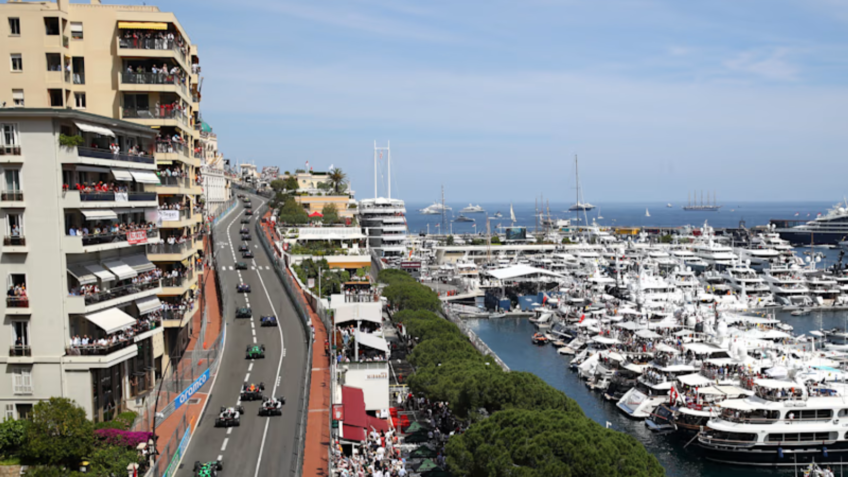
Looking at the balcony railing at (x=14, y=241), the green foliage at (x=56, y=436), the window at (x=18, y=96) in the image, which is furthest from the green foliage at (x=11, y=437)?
the window at (x=18, y=96)

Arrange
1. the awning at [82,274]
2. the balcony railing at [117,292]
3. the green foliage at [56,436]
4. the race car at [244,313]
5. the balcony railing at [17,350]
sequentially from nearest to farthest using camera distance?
the green foliage at [56,436] < the balcony railing at [17,350] < the awning at [82,274] < the balcony railing at [117,292] < the race car at [244,313]

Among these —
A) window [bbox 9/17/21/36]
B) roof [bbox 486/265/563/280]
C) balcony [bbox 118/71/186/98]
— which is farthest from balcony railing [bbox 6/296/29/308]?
roof [bbox 486/265/563/280]

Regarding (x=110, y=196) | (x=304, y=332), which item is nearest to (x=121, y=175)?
(x=110, y=196)

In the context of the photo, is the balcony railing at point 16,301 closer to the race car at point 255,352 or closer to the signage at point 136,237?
the signage at point 136,237

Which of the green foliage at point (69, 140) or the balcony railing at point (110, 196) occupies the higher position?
the green foliage at point (69, 140)

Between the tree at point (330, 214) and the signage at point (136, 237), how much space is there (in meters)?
60.3

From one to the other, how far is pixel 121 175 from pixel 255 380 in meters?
12.8

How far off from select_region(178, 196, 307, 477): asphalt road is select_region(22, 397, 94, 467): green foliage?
4051 millimetres

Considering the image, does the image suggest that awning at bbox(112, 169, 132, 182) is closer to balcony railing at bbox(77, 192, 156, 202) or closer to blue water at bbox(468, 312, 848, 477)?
balcony railing at bbox(77, 192, 156, 202)

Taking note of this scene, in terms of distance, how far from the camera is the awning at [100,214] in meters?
29.3

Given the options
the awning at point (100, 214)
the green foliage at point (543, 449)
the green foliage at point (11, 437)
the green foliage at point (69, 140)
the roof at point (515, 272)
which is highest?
the green foliage at point (69, 140)

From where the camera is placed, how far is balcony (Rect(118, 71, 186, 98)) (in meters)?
37.8

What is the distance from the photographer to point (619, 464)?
1141 inches

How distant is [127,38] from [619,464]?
31.1 metres
